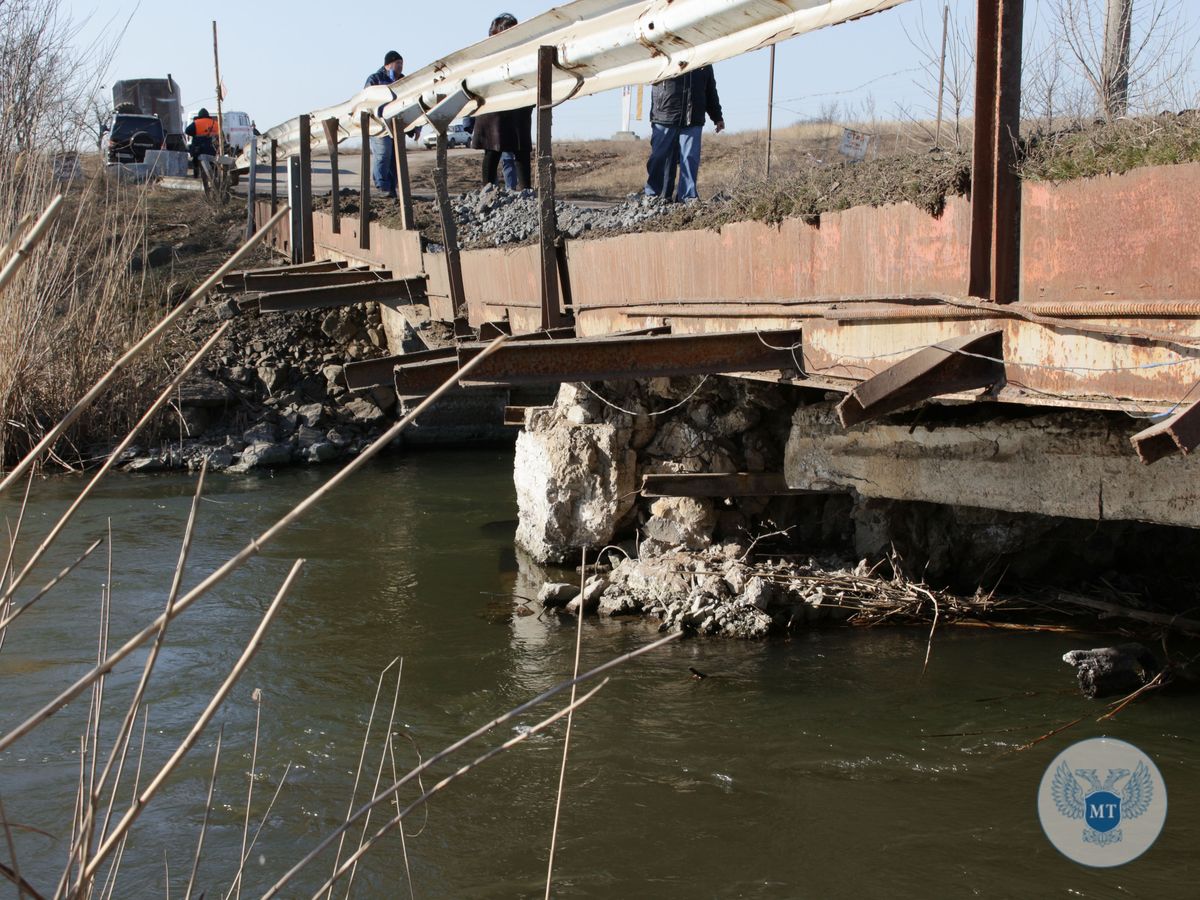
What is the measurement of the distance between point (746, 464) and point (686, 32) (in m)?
2.83

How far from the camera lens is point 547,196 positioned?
6957 millimetres

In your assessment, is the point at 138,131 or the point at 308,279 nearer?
the point at 308,279

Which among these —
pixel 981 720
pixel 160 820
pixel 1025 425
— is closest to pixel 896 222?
pixel 1025 425

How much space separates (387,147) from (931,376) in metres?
12.2

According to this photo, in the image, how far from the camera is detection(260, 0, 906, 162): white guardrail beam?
528 centimetres

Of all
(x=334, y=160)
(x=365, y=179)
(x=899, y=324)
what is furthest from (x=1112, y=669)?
(x=334, y=160)

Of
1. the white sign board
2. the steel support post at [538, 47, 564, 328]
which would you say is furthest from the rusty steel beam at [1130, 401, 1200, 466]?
the white sign board

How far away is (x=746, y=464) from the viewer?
762 cm

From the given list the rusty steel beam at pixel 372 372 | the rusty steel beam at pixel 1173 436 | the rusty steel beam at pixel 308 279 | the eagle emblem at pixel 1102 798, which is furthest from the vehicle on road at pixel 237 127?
the rusty steel beam at pixel 1173 436

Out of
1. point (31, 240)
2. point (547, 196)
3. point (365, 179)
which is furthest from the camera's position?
point (365, 179)

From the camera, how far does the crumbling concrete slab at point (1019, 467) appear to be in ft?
15.9

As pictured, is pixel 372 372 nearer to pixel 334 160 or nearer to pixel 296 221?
pixel 334 160

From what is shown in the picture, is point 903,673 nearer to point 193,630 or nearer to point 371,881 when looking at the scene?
point 371,881

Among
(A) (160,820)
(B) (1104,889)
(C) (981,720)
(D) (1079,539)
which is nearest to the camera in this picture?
(B) (1104,889)
